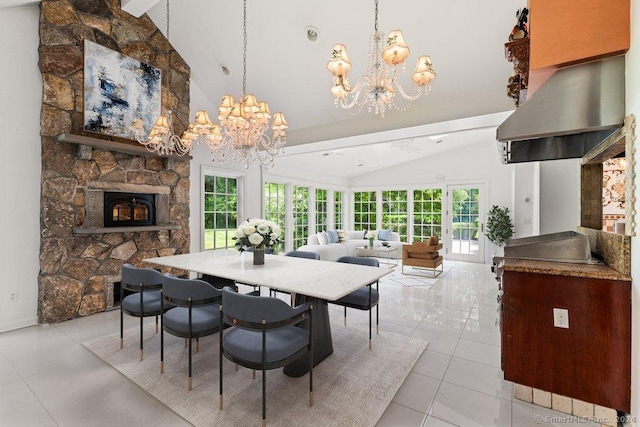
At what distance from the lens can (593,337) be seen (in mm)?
1713

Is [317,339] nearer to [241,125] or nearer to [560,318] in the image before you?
[560,318]

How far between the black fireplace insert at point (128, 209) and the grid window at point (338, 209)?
5.92 metres

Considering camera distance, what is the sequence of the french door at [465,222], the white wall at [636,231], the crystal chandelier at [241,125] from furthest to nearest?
the french door at [465,222] → the crystal chandelier at [241,125] → the white wall at [636,231]

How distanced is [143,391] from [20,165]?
281 cm

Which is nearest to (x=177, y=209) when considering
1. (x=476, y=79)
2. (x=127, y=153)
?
(x=127, y=153)

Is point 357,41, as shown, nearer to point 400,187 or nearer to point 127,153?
point 127,153

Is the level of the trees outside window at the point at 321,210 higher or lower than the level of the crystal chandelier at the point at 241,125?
lower

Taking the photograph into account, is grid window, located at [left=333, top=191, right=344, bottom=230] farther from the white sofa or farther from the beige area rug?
the beige area rug

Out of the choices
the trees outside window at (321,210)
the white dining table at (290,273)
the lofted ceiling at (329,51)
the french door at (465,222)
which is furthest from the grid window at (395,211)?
the white dining table at (290,273)

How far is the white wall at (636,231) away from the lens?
4.84 ft

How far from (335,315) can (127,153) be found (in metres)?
3.38

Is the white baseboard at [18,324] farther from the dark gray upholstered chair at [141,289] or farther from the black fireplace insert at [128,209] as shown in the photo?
the dark gray upholstered chair at [141,289]

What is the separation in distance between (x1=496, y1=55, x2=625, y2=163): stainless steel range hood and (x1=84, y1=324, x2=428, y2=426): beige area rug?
188 cm

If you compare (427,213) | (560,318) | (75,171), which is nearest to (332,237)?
(427,213)
